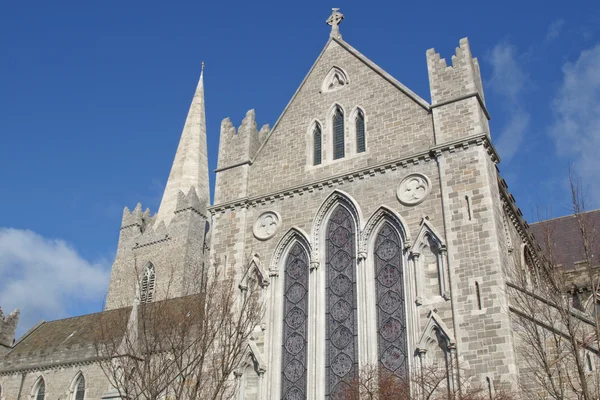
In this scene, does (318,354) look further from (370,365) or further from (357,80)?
(357,80)

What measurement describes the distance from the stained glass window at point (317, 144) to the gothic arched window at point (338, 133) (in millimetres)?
588

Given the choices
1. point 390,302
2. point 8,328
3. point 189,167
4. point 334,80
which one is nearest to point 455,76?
point 334,80

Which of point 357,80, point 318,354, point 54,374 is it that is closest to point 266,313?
point 318,354

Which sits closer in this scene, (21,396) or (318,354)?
(318,354)

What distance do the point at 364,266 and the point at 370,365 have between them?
3086 millimetres

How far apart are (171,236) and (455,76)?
3146 centimetres

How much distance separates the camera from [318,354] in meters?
19.0

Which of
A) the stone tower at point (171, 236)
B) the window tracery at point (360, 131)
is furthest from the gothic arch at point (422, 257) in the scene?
the stone tower at point (171, 236)

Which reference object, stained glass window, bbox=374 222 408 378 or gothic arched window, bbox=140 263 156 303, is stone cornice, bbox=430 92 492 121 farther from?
gothic arched window, bbox=140 263 156 303

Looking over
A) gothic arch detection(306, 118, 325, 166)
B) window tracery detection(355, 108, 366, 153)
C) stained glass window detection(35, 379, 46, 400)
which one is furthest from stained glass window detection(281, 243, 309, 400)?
stained glass window detection(35, 379, 46, 400)

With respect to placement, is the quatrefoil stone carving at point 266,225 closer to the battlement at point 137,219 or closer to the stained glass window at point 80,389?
the stained glass window at point 80,389

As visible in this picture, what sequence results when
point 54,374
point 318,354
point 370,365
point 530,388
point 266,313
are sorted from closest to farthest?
point 530,388, point 370,365, point 318,354, point 266,313, point 54,374

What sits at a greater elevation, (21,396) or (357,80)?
(357,80)

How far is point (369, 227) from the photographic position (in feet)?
65.6
